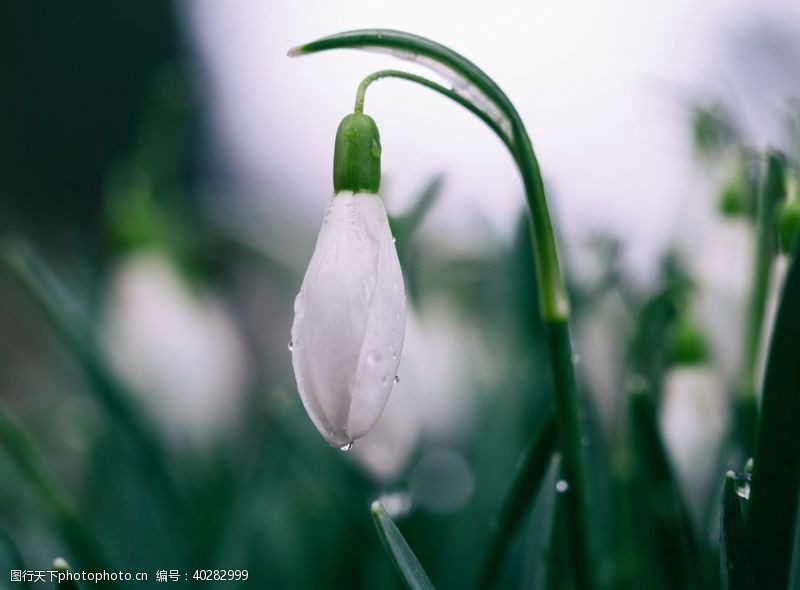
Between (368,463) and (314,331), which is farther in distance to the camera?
(368,463)

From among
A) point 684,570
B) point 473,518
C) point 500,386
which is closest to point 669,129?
point 500,386

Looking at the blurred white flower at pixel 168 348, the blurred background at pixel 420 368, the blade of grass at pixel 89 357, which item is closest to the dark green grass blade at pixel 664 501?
the blurred background at pixel 420 368

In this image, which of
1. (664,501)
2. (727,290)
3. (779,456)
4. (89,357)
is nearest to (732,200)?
(727,290)

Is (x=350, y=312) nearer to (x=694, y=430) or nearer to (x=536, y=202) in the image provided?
(x=536, y=202)

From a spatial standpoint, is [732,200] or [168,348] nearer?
[732,200]

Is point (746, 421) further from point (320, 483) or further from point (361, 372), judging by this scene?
point (320, 483)

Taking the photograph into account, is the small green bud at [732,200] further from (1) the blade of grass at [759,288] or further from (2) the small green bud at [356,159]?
(2) the small green bud at [356,159]

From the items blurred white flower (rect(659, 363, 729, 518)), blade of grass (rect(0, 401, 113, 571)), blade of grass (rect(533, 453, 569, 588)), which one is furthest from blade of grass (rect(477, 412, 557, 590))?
blade of grass (rect(0, 401, 113, 571))
